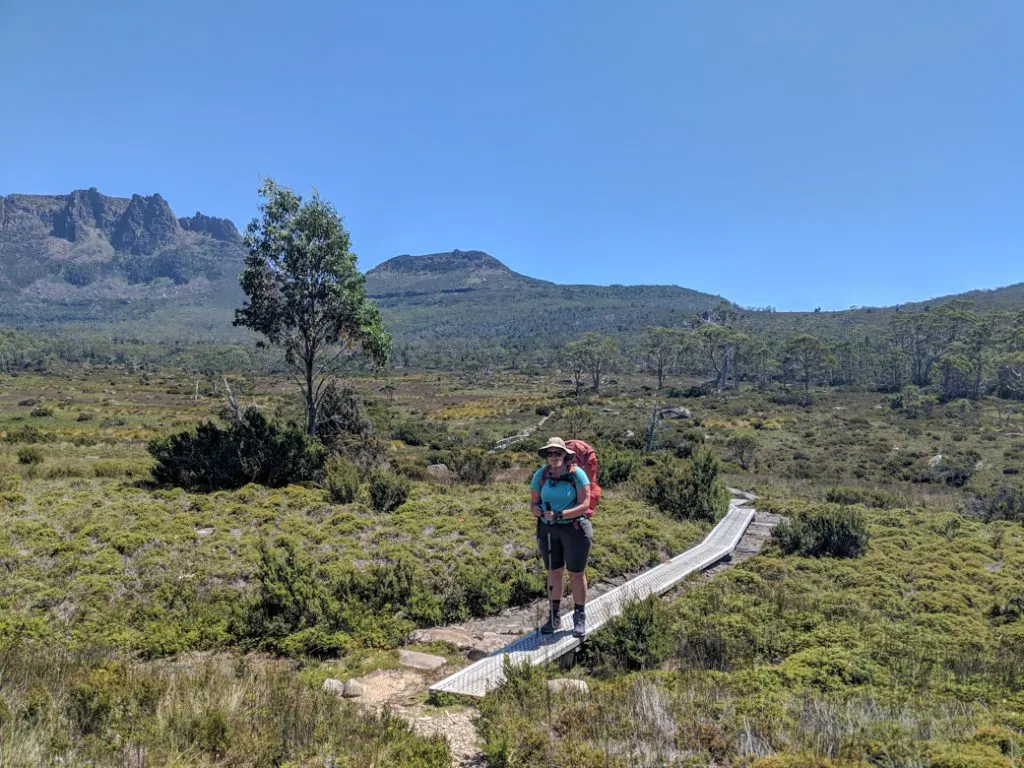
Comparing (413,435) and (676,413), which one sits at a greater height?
(676,413)

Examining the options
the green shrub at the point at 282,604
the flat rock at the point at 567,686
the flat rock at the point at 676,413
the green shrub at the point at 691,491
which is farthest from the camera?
the flat rock at the point at 676,413

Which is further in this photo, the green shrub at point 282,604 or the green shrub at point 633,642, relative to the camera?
the green shrub at point 282,604

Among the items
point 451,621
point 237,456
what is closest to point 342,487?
point 237,456

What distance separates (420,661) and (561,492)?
2105mm

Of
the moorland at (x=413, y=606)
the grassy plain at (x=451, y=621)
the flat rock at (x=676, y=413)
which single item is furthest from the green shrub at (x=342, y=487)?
the flat rock at (x=676, y=413)

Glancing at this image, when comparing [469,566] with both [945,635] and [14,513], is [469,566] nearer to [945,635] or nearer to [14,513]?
[945,635]

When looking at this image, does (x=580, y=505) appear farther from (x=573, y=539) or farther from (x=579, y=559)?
(x=579, y=559)

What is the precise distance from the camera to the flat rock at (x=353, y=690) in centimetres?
460

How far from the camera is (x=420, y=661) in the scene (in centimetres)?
538

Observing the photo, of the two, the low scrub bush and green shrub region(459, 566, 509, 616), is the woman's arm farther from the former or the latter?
the low scrub bush

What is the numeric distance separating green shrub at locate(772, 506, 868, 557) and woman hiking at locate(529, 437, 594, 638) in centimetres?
694

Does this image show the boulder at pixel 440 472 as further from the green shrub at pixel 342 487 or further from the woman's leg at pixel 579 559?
the woman's leg at pixel 579 559

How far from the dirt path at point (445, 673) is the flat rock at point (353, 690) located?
0.15ft

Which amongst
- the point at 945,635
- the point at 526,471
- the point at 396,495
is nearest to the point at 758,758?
the point at 945,635
